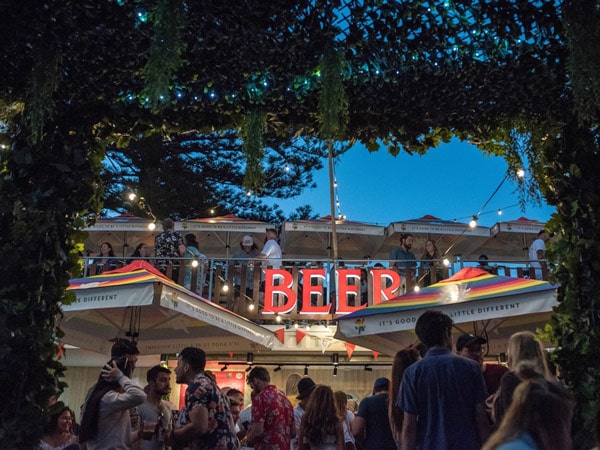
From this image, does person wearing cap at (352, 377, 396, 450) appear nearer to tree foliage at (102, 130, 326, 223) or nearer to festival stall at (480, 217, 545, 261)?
festival stall at (480, 217, 545, 261)

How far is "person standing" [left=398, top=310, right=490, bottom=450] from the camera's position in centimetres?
362

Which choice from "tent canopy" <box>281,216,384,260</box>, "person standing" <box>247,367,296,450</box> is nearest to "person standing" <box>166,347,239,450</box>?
"person standing" <box>247,367,296,450</box>

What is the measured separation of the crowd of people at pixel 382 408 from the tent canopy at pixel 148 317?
5.15ft

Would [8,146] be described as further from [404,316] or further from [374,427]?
[404,316]

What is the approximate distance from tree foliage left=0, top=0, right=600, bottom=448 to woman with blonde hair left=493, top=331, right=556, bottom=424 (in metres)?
0.50

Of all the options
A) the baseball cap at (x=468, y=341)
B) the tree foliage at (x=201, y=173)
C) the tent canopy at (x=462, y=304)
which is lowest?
the baseball cap at (x=468, y=341)

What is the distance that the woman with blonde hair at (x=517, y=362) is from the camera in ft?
11.3

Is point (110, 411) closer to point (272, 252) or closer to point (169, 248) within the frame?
point (169, 248)

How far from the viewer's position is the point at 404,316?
6.77 meters

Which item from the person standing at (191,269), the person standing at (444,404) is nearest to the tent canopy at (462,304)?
the person standing at (444,404)

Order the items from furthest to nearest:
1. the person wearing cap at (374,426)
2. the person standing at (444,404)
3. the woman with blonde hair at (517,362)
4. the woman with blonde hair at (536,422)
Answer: the person wearing cap at (374,426)
the person standing at (444,404)
the woman with blonde hair at (517,362)
the woman with blonde hair at (536,422)

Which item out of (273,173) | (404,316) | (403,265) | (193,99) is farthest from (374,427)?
(273,173)

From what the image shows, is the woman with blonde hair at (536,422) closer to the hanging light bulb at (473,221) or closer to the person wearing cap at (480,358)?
the person wearing cap at (480,358)

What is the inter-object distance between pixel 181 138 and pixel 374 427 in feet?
66.0
